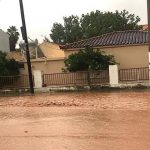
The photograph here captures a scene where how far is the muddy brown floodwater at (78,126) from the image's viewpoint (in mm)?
10812

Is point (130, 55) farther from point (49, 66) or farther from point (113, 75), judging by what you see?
point (49, 66)

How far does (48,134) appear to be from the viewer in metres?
12.4

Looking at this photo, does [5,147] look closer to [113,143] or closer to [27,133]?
[27,133]

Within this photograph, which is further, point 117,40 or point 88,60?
point 117,40

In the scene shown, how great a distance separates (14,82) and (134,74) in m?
8.74

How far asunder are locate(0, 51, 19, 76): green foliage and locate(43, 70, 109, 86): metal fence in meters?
3.27

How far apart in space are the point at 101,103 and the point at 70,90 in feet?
28.2

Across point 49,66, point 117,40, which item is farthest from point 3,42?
point 117,40

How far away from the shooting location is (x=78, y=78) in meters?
30.4

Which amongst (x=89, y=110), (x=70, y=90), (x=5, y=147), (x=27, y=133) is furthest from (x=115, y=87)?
(x=5, y=147)

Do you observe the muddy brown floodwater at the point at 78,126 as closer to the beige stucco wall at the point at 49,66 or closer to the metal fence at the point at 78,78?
the metal fence at the point at 78,78

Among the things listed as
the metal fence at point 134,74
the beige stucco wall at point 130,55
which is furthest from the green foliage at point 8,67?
the metal fence at point 134,74

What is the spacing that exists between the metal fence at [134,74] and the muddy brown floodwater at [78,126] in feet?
28.0

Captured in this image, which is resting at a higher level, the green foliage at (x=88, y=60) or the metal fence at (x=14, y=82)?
the green foliage at (x=88, y=60)
